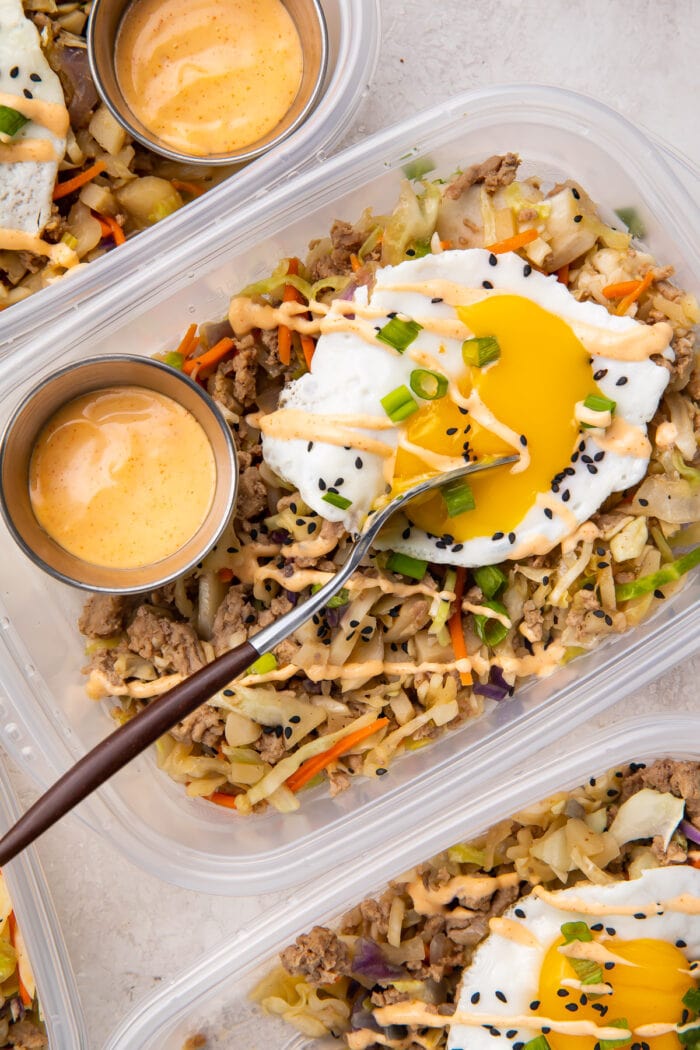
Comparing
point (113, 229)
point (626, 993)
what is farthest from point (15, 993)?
point (113, 229)

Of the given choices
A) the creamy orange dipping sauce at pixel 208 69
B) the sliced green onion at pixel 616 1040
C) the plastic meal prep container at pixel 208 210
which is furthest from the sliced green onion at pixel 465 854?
the creamy orange dipping sauce at pixel 208 69

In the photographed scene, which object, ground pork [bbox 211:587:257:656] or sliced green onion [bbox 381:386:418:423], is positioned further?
ground pork [bbox 211:587:257:656]

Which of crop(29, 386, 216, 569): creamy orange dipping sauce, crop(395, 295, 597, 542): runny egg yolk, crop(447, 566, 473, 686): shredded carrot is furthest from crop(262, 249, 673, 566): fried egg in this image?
crop(29, 386, 216, 569): creamy orange dipping sauce

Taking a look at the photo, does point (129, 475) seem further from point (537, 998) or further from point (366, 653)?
point (537, 998)

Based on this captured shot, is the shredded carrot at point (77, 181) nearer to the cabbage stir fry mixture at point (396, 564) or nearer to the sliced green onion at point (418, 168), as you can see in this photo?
the cabbage stir fry mixture at point (396, 564)

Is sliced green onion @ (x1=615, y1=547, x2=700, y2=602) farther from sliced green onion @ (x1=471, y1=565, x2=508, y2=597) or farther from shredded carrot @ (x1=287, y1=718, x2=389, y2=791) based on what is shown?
shredded carrot @ (x1=287, y1=718, x2=389, y2=791)

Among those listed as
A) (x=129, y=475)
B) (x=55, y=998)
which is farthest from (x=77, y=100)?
(x=55, y=998)
